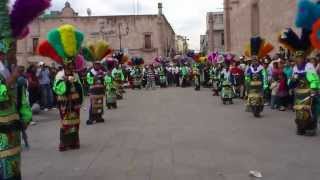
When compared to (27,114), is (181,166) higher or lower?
lower

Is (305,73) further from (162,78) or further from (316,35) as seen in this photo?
(162,78)

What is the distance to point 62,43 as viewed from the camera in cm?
1091

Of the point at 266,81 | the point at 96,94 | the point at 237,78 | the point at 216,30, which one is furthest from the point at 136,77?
the point at 216,30

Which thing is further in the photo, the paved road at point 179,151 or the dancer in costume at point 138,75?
the dancer in costume at point 138,75

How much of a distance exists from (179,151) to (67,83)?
8.00 ft

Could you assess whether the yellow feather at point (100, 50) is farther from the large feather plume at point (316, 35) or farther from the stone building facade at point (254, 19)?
the stone building facade at point (254, 19)

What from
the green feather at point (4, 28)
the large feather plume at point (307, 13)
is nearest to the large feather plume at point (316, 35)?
the large feather plume at point (307, 13)

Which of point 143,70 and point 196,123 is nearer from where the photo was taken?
point 196,123

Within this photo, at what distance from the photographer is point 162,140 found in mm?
12273

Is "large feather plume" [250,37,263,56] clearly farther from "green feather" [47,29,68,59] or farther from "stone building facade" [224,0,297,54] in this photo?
"stone building facade" [224,0,297,54]

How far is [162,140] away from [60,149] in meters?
2.09

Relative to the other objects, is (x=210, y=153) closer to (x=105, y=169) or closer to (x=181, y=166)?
(x=181, y=166)

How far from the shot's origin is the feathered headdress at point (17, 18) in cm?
627

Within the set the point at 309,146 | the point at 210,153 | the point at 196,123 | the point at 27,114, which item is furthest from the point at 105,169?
the point at 196,123
